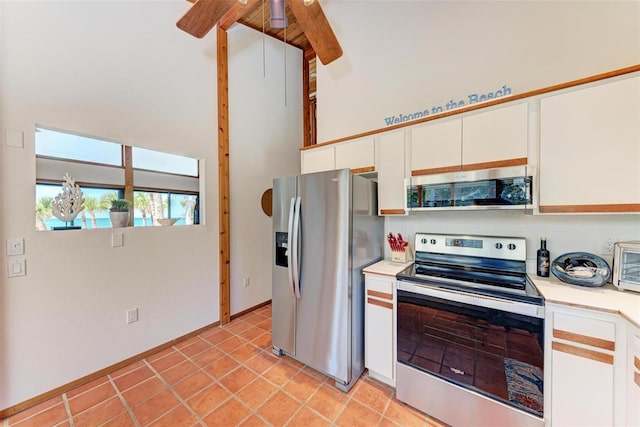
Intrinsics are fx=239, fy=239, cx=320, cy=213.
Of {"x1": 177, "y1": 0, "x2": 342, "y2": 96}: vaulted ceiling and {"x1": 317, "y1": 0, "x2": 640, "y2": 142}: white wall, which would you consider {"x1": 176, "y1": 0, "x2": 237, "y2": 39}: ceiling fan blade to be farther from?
{"x1": 317, "y1": 0, "x2": 640, "y2": 142}: white wall

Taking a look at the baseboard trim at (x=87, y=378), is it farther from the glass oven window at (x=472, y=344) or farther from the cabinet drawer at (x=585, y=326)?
the cabinet drawer at (x=585, y=326)

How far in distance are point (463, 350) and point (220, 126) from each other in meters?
3.27

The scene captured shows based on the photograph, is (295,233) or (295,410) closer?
(295,410)

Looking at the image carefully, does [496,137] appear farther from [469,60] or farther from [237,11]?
[237,11]

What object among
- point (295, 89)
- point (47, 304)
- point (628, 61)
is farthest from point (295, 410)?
point (295, 89)

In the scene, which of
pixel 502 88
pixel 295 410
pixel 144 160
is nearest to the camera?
pixel 295 410

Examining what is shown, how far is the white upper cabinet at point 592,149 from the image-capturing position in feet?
4.42

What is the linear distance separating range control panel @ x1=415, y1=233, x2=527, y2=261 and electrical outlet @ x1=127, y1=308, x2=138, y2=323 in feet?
9.00

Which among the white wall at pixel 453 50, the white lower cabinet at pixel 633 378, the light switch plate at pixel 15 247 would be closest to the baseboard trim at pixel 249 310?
the light switch plate at pixel 15 247

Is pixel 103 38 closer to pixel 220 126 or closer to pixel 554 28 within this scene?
pixel 220 126

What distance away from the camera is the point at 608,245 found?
5.33ft

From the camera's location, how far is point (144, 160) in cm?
248

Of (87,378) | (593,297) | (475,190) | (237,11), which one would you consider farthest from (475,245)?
(87,378)

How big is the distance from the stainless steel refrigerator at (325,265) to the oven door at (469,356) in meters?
0.39
